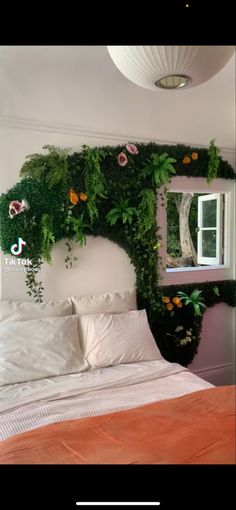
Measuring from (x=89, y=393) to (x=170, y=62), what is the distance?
3.97 feet

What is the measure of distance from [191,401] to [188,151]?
148 cm

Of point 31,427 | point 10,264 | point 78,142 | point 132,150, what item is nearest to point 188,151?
point 132,150

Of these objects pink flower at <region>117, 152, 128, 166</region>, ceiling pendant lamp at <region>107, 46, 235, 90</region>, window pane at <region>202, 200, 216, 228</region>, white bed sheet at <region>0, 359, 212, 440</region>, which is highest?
pink flower at <region>117, 152, 128, 166</region>

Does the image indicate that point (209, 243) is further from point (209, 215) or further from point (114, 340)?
point (114, 340)

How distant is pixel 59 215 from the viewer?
1.72 m

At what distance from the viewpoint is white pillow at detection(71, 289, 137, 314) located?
1753mm

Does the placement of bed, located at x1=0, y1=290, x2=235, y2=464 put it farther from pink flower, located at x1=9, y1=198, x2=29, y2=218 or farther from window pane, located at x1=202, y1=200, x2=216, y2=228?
window pane, located at x1=202, y1=200, x2=216, y2=228

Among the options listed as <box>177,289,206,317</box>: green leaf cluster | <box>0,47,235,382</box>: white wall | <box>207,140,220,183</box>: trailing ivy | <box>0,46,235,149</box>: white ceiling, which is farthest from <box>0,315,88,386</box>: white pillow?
<box>207,140,220,183</box>: trailing ivy

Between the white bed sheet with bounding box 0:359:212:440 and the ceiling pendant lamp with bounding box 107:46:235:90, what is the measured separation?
108 centimetres

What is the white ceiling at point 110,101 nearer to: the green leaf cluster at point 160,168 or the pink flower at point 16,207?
the green leaf cluster at point 160,168

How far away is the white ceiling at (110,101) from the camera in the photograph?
4.19 ft

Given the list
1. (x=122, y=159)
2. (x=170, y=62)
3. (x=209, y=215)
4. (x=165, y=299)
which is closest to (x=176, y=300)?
(x=165, y=299)

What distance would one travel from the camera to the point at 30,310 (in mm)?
1557

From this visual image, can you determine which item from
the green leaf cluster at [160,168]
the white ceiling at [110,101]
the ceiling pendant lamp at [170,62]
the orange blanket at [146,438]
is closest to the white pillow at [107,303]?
the green leaf cluster at [160,168]
